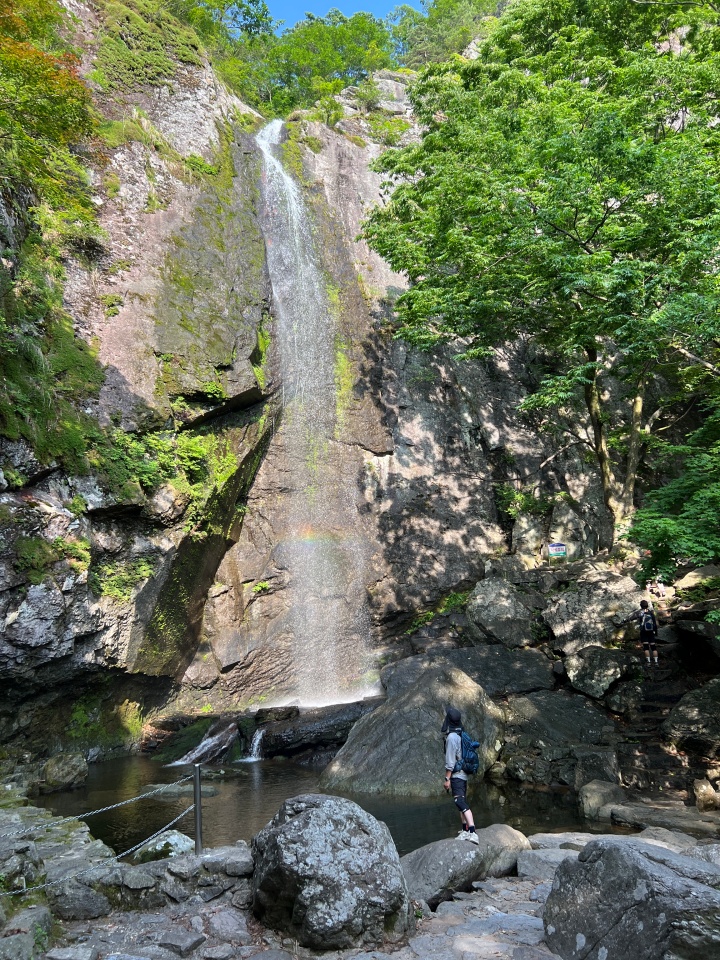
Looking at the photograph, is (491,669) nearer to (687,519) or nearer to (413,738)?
(413,738)

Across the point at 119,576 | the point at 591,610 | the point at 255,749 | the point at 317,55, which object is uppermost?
the point at 317,55

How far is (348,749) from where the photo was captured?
34.4 ft

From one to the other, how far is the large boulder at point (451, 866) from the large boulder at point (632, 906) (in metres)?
1.45

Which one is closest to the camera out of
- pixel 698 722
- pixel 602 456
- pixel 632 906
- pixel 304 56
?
pixel 632 906

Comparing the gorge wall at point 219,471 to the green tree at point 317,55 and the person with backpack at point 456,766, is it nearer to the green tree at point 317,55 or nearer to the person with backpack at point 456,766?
the person with backpack at point 456,766

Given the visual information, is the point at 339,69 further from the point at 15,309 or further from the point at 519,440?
the point at 15,309

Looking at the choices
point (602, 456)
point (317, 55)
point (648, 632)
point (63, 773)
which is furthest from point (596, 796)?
point (317, 55)

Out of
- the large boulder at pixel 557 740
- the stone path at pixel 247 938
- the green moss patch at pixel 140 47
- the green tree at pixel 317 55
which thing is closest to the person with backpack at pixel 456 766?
the stone path at pixel 247 938

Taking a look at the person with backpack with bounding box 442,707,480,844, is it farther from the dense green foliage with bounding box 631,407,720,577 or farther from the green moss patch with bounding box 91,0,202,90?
the green moss patch with bounding box 91,0,202,90

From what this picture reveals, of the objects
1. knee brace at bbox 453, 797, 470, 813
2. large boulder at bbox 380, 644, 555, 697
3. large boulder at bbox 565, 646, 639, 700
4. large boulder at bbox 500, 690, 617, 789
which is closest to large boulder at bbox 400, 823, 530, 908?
knee brace at bbox 453, 797, 470, 813

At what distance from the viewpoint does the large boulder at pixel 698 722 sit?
9594mm

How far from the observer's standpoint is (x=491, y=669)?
1272 cm

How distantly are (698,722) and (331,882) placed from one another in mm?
8179

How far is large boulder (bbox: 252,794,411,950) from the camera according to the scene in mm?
4039
